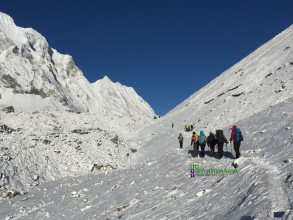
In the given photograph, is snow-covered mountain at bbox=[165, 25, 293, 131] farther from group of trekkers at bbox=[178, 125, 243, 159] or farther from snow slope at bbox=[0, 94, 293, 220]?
group of trekkers at bbox=[178, 125, 243, 159]

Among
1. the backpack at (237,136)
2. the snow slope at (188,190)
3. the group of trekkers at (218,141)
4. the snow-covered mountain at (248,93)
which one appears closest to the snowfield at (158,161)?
the snow slope at (188,190)

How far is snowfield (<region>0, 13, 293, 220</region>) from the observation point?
1435 centimetres

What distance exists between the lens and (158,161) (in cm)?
2773

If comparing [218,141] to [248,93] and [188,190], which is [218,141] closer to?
[188,190]

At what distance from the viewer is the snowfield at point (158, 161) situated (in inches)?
565

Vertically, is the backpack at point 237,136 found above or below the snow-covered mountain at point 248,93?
below

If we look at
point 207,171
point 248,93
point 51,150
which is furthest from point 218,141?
point 248,93

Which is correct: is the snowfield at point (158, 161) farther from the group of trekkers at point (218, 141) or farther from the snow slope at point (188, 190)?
the group of trekkers at point (218, 141)

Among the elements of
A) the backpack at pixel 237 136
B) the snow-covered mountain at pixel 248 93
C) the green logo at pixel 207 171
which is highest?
the snow-covered mountain at pixel 248 93

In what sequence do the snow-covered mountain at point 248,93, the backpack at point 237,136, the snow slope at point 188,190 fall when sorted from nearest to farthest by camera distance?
the snow slope at point 188,190
the backpack at point 237,136
the snow-covered mountain at point 248,93

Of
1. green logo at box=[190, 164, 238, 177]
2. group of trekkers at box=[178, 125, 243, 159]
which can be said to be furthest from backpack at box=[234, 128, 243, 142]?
green logo at box=[190, 164, 238, 177]

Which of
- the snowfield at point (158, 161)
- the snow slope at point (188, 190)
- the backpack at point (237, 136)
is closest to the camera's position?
the snow slope at point (188, 190)

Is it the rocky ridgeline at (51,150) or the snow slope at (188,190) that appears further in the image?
the rocky ridgeline at (51,150)

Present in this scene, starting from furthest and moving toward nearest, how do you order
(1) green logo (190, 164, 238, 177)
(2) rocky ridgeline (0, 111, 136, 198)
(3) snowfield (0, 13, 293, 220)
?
(2) rocky ridgeline (0, 111, 136, 198), (1) green logo (190, 164, 238, 177), (3) snowfield (0, 13, 293, 220)
